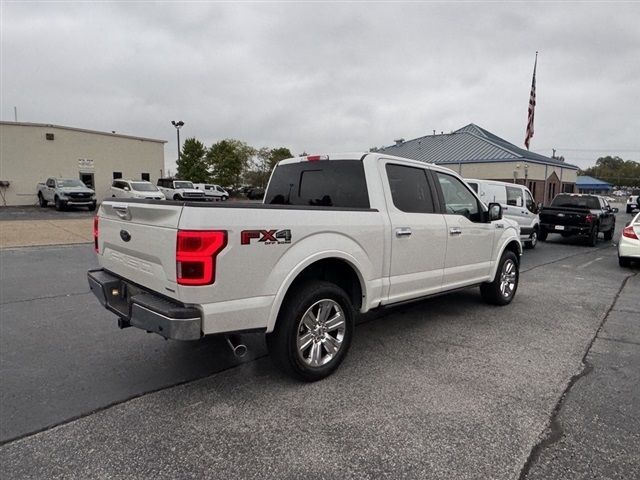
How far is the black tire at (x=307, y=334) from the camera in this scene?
333 cm

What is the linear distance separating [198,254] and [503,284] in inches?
189

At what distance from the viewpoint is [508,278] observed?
618 cm

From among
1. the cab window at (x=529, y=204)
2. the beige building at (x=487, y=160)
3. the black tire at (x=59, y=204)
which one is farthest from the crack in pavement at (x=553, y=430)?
the beige building at (x=487, y=160)

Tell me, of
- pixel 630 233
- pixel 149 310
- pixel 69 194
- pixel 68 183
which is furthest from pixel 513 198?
pixel 68 183

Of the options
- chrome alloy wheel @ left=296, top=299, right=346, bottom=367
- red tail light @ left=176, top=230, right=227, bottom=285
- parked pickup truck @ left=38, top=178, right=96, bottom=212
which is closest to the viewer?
red tail light @ left=176, top=230, right=227, bottom=285

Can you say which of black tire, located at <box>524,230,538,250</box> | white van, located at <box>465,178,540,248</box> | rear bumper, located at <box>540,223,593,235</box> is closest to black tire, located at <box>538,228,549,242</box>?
rear bumper, located at <box>540,223,593,235</box>

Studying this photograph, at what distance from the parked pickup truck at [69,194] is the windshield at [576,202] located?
23580 mm

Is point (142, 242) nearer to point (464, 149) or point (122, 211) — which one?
point (122, 211)

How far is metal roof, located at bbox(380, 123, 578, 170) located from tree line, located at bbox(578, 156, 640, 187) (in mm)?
94758

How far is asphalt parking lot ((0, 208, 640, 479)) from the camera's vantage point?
8.40 ft

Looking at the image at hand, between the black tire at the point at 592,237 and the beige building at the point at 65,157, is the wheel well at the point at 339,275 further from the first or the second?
the beige building at the point at 65,157

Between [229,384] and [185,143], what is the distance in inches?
2280

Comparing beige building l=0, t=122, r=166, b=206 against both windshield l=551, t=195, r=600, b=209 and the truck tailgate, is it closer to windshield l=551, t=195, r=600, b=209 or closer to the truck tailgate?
windshield l=551, t=195, r=600, b=209

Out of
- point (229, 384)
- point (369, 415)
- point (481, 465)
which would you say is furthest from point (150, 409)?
point (481, 465)
